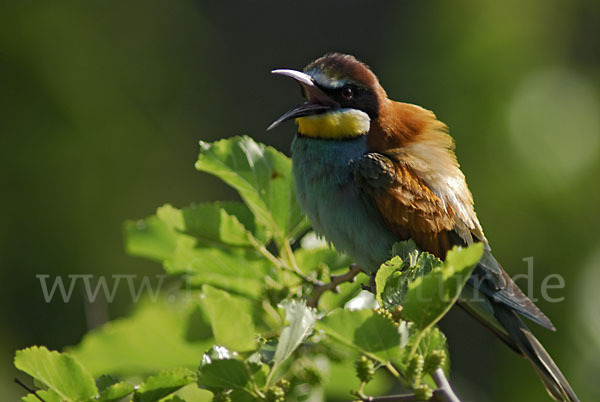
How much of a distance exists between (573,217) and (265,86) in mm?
2699

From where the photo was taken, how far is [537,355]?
1.77 meters

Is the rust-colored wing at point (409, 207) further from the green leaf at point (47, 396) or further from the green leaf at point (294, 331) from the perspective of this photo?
the green leaf at point (47, 396)

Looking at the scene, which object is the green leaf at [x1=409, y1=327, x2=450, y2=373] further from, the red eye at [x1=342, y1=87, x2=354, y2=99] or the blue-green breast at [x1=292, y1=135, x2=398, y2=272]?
the red eye at [x1=342, y1=87, x2=354, y2=99]

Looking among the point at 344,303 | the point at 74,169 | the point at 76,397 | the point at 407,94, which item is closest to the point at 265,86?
the point at 407,94

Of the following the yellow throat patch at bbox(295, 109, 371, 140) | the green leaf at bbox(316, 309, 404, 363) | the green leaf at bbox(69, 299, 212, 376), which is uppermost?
the yellow throat patch at bbox(295, 109, 371, 140)

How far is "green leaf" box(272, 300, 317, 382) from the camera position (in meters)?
1.09

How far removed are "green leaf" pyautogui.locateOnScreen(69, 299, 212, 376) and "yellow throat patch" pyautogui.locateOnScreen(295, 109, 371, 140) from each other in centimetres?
68

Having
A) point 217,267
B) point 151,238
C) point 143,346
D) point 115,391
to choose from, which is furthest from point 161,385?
point 151,238

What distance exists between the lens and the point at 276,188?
64.0 inches

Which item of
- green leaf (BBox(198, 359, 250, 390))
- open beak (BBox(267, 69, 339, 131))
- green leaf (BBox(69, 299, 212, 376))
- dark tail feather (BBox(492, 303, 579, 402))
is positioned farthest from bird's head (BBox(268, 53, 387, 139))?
green leaf (BBox(198, 359, 250, 390))

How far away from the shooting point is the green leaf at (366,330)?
1.05 m

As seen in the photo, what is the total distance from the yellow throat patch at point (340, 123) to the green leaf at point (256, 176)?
0.87ft

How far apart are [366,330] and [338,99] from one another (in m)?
0.96

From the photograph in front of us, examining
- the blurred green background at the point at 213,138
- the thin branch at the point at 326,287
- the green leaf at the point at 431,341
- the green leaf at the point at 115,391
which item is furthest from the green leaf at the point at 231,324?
the blurred green background at the point at 213,138
